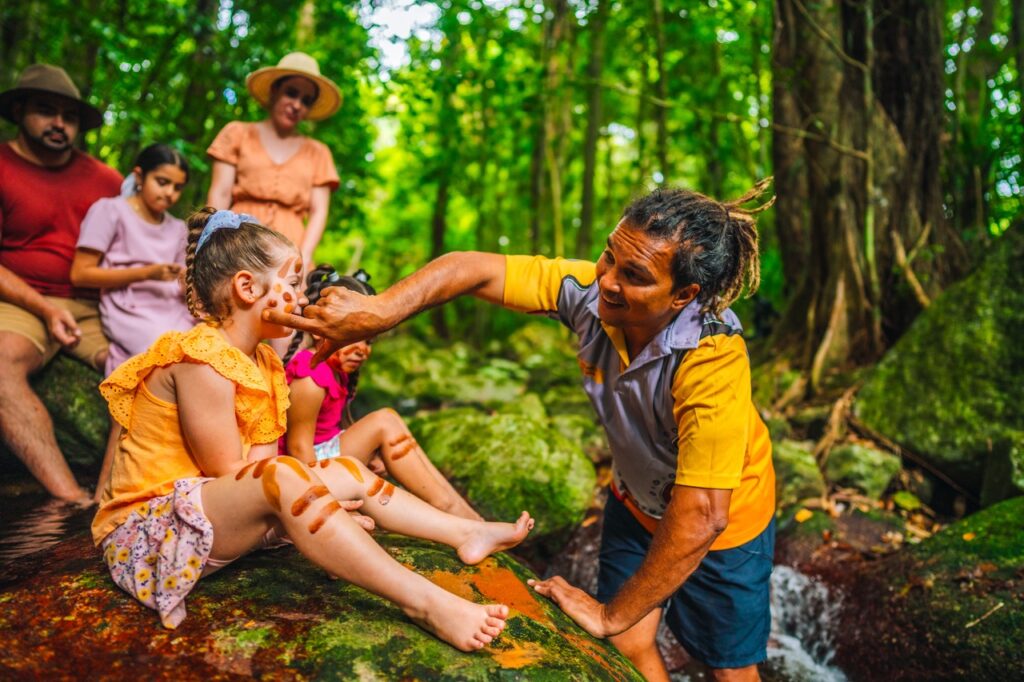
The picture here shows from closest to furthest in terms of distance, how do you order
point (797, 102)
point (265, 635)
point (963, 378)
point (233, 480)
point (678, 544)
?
point (265, 635)
point (233, 480)
point (678, 544)
point (963, 378)
point (797, 102)

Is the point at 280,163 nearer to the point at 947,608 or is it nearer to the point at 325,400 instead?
the point at 325,400

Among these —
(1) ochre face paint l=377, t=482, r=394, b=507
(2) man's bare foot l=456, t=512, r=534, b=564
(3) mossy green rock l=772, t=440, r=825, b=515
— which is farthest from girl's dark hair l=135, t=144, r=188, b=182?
(3) mossy green rock l=772, t=440, r=825, b=515

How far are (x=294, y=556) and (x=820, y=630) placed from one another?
10.0 feet

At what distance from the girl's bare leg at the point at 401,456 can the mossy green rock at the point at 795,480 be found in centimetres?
276

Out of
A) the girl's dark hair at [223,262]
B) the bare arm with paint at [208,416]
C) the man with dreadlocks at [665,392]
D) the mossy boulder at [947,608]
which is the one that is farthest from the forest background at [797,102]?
the bare arm with paint at [208,416]

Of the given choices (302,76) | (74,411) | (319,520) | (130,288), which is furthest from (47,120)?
(319,520)

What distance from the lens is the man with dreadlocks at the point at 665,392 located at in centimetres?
231

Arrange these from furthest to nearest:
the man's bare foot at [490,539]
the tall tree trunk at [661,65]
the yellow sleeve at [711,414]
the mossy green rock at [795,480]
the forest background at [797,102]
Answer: the tall tree trunk at [661,65] < the forest background at [797,102] < the mossy green rock at [795,480] < the man's bare foot at [490,539] < the yellow sleeve at [711,414]

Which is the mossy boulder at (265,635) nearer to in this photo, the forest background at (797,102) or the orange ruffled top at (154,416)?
the orange ruffled top at (154,416)

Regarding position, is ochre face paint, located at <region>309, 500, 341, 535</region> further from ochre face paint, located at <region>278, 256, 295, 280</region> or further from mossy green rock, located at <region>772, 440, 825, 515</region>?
mossy green rock, located at <region>772, 440, 825, 515</region>

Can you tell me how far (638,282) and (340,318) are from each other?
928mm

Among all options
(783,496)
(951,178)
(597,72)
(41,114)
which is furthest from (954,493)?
(597,72)

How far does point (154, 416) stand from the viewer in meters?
2.37

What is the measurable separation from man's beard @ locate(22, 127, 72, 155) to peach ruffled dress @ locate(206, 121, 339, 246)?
82cm
